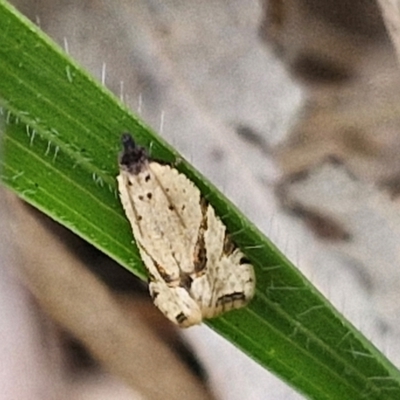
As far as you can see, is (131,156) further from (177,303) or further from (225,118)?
(225,118)

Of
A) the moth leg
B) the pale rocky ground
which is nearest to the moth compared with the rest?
the moth leg

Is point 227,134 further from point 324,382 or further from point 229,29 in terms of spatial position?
point 324,382

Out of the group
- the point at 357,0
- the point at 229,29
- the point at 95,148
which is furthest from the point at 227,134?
the point at 95,148

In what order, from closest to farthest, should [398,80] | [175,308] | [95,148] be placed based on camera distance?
[95,148]
[175,308]
[398,80]

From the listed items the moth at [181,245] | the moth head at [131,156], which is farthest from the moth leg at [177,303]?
the moth head at [131,156]

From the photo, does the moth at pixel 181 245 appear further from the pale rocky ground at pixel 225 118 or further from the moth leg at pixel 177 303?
the pale rocky ground at pixel 225 118

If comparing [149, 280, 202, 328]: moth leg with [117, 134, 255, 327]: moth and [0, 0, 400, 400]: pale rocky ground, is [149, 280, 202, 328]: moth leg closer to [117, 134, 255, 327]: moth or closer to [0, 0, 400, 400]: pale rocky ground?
[117, 134, 255, 327]: moth
